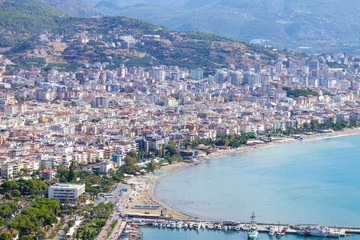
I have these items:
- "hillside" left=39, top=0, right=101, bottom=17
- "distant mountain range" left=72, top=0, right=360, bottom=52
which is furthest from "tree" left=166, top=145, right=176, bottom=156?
"hillside" left=39, top=0, right=101, bottom=17

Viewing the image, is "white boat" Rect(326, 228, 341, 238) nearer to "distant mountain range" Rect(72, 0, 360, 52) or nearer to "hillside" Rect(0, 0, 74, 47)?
"hillside" Rect(0, 0, 74, 47)

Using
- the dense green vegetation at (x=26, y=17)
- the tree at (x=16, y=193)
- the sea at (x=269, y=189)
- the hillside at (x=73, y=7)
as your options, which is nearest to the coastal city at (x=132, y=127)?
the tree at (x=16, y=193)

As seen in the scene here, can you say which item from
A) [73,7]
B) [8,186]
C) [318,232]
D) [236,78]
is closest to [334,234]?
[318,232]

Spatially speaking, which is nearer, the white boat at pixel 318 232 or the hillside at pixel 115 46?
the white boat at pixel 318 232

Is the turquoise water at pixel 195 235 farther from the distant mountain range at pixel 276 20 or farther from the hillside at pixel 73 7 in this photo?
the hillside at pixel 73 7

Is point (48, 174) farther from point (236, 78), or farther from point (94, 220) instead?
point (236, 78)

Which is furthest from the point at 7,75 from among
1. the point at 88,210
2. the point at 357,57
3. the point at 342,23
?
the point at 342,23
